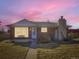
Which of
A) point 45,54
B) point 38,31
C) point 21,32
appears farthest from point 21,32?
point 45,54

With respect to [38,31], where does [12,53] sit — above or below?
below

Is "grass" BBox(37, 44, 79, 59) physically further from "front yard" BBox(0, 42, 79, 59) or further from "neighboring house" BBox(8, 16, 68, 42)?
"neighboring house" BBox(8, 16, 68, 42)

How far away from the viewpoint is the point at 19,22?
37.6 meters

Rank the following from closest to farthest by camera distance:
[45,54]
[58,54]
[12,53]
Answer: [58,54] < [45,54] < [12,53]

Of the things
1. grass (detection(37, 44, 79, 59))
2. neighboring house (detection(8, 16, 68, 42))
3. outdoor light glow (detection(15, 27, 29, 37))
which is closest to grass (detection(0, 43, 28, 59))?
grass (detection(37, 44, 79, 59))

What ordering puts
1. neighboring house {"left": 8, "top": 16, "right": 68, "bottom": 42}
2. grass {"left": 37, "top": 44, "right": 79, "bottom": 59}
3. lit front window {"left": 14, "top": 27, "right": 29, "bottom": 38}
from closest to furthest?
grass {"left": 37, "top": 44, "right": 79, "bottom": 59}
neighboring house {"left": 8, "top": 16, "right": 68, "bottom": 42}
lit front window {"left": 14, "top": 27, "right": 29, "bottom": 38}

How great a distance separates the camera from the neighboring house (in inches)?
1471

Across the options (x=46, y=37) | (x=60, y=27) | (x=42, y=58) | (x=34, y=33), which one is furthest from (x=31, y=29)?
(x=42, y=58)

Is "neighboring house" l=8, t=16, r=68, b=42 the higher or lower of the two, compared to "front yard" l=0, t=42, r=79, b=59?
higher

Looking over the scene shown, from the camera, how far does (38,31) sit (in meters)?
38.2

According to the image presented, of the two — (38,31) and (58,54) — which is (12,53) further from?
(38,31)

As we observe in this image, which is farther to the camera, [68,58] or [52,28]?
[52,28]

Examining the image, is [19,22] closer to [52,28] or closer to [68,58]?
[52,28]

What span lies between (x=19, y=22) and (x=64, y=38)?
9534 millimetres
